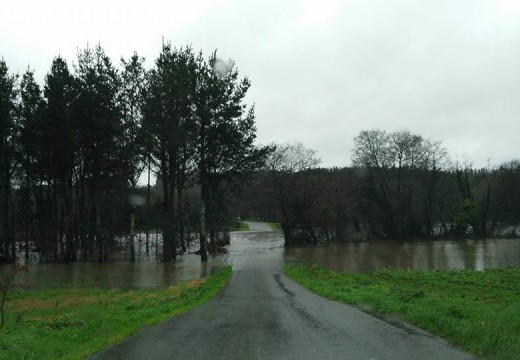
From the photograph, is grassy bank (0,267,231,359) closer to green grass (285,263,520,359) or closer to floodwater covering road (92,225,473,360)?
floodwater covering road (92,225,473,360)

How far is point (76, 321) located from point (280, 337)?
6075 millimetres

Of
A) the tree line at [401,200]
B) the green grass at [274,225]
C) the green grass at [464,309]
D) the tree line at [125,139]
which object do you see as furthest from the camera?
the green grass at [274,225]

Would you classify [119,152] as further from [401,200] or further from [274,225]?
[274,225]

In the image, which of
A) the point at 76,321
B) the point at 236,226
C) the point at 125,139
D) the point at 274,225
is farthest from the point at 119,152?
the point at 274,225

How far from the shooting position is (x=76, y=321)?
41.2 feet

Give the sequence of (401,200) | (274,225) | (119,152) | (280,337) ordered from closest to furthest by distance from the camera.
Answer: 1. (280,337)
2. (119,152)
3. (401,200)
4. (274,225)

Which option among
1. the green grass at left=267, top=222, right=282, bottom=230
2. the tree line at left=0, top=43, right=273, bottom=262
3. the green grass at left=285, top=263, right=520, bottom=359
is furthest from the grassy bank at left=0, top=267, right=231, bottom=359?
the green grass at left=267, top=222, right=282, bottom=230

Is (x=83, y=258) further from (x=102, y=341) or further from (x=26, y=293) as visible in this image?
(x=102, y=341)

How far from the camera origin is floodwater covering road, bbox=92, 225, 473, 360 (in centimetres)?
801

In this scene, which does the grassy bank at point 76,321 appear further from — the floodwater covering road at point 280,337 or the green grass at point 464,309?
the green grass at point 464,309

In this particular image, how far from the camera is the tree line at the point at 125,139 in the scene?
39344mm

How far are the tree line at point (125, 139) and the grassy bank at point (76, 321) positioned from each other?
19.5 m

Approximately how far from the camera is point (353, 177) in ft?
249

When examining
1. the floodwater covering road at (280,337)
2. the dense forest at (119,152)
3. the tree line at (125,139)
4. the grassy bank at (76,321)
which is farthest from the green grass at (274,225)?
the floodwater covering road at (280,337)
